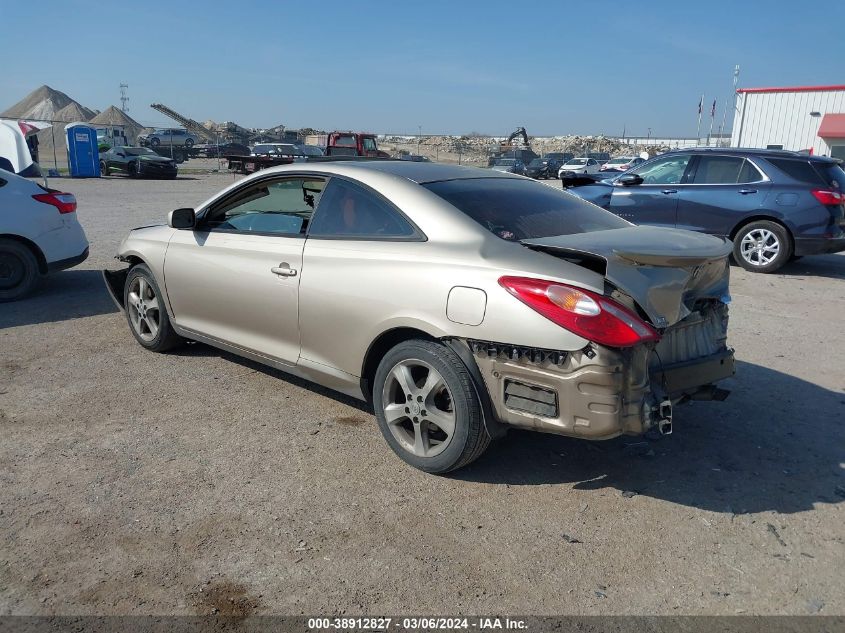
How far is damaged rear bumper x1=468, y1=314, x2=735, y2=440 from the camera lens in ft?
10.3

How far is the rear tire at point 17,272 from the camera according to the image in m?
7.47

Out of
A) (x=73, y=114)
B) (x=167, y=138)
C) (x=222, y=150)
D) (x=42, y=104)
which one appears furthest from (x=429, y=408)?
(x=42, y=104)

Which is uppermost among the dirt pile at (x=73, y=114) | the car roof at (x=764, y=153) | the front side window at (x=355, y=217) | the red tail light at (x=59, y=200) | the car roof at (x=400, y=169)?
the dirt pile at (x=73, y=114)

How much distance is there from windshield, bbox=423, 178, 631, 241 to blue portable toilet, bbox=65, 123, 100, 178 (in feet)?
93.5

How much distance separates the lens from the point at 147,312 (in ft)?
18.3

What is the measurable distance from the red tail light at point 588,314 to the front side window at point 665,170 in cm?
806

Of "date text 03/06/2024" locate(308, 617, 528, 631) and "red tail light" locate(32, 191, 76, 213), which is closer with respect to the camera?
"date text 03/06/2024" locate(308, 617, 528, 631)

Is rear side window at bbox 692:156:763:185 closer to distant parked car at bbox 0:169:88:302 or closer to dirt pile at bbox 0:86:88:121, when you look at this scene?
distant parked car at bbox 0:169:88:302

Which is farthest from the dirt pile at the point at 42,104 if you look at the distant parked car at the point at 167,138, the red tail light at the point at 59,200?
the red tail light at the point at 59,200

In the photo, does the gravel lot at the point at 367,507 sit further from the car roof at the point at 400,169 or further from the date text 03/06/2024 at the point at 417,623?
the car roof at the point at 400,169

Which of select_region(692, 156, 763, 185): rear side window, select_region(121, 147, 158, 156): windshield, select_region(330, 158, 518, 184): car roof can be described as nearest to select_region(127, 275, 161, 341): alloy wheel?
select_region(330, 158, 518, 184): car roof

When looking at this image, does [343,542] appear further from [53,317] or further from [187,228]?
[53,317]

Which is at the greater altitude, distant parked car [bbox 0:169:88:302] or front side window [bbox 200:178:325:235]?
front side window [bbox 200:178:325:235]

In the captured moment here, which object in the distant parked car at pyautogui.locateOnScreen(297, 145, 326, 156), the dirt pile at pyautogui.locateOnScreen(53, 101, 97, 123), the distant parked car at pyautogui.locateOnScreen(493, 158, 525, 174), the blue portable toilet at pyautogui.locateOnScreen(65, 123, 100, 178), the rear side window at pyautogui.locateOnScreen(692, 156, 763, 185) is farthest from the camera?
the dirt pile at pyautogui.locateOnScreen(53, 101, 97, 123)
